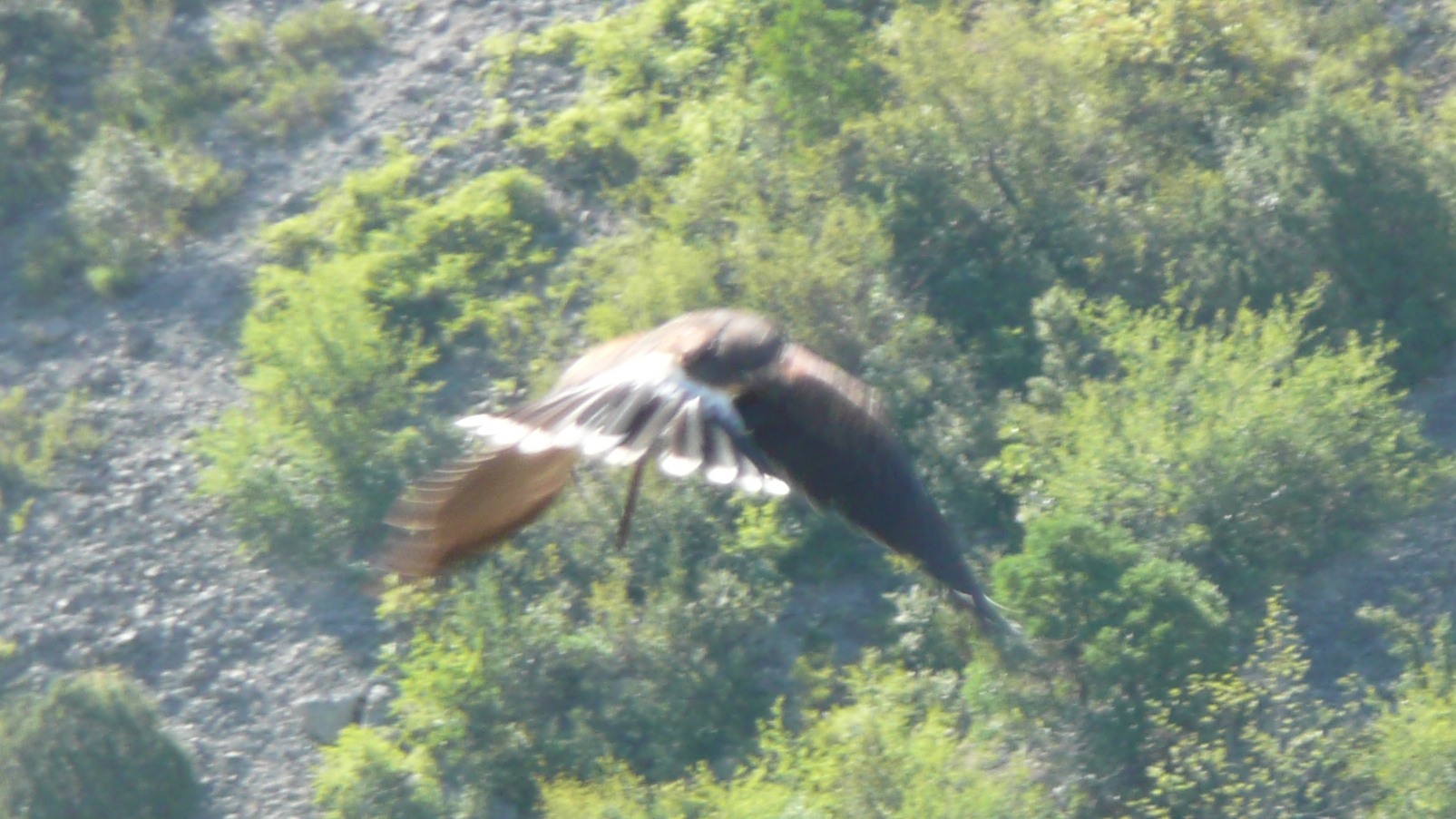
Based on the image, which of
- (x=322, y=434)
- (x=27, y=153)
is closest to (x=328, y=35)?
(x=27, y=153)

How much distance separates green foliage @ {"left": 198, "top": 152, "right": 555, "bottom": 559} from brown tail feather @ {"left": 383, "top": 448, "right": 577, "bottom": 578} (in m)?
10.7

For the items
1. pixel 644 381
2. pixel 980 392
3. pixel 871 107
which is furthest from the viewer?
→ pixel 871 107

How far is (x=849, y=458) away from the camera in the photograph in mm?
6145

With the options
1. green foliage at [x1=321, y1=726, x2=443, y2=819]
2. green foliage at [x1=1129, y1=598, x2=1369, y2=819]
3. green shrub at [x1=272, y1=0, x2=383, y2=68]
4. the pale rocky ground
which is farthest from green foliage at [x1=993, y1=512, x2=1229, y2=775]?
green shrub at [x1=272, y1=0, x2=383, y2=68]

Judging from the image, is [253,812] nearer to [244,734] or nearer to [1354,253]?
[244,734]

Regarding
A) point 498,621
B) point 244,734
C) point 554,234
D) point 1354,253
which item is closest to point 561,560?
point 498,621

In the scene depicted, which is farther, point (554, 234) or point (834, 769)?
point (554, 234)

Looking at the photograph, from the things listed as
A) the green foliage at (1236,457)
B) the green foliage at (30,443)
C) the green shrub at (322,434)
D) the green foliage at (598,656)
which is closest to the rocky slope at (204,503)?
the green foliage at (30,443)

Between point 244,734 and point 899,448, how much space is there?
11251 mm

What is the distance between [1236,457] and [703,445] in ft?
33.8

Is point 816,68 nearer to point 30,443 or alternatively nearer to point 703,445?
point 30,443

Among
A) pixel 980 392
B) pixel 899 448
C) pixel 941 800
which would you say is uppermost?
pixel 980 392

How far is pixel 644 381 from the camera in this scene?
19.6ft

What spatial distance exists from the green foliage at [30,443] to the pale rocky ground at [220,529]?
0.18 m
